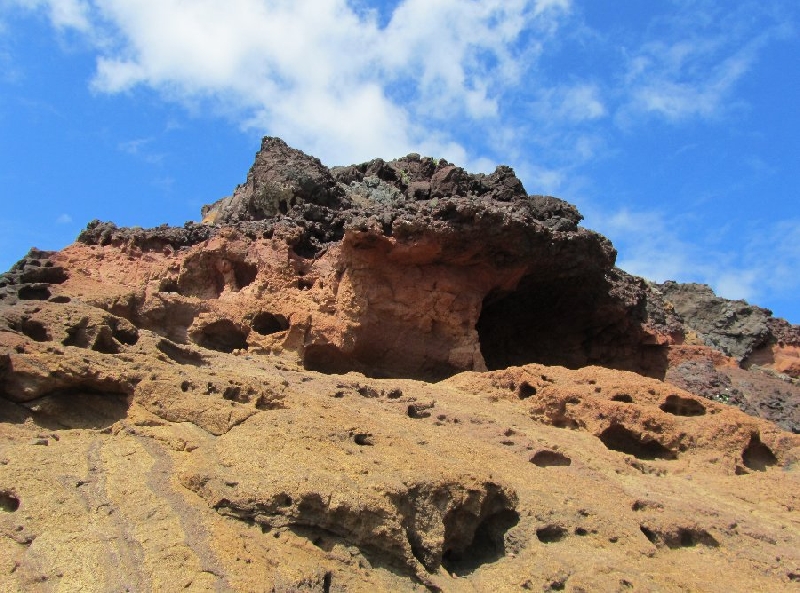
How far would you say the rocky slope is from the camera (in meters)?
4.86

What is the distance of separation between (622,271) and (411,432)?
7633 mm

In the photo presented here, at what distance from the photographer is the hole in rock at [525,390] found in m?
8.97

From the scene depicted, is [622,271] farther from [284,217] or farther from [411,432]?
[411,432]

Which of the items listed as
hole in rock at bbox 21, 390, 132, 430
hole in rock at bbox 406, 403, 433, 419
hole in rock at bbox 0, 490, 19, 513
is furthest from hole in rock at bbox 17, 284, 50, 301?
hole in rock at bbox 0, 490, 19, 513

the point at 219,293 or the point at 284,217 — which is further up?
the point at 284,217

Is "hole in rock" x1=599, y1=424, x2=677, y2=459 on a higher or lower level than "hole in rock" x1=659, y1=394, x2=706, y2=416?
lower

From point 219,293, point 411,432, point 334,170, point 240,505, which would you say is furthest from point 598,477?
point 334,170

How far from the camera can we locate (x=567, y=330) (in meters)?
13.3

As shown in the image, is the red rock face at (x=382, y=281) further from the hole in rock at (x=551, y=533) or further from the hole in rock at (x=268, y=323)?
the hole in rock at (x=551, y=533)

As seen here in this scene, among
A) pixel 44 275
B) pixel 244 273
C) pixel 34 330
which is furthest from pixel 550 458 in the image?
pixel 44 275

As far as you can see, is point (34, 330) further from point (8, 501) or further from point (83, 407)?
point (8, 501)

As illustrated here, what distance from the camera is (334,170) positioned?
14.7 meters

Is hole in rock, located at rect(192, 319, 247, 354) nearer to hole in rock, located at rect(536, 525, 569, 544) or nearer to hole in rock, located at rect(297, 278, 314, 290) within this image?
hole in rock, located at rect(297, 278, 314, 290)

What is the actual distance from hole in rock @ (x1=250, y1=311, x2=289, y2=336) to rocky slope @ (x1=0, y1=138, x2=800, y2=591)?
0.23ft
